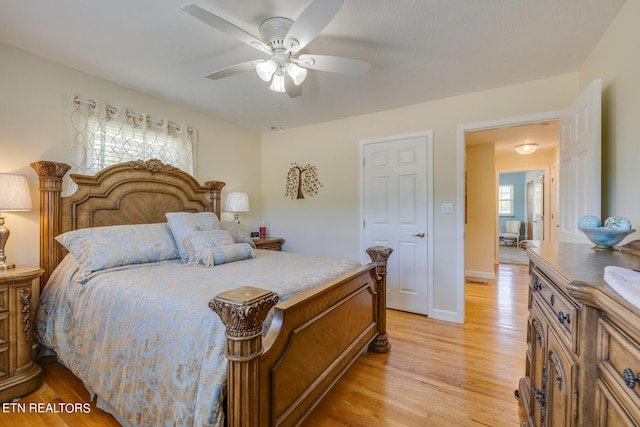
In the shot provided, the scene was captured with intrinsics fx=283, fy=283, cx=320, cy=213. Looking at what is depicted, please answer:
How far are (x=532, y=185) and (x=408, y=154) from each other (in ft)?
23.5

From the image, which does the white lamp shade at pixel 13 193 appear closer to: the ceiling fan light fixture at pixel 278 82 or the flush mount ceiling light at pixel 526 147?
the ceiling fan light fixture at pixel 278 82

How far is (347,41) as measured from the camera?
2.03 m

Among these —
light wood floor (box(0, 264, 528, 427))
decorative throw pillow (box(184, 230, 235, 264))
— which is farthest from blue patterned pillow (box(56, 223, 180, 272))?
light wood floor (box(0, 264, 528, 427))

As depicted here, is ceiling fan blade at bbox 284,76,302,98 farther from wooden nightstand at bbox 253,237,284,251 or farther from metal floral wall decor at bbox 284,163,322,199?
wooden nightstand at bbox 253,237,284,251

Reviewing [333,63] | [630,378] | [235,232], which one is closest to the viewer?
[630,378]

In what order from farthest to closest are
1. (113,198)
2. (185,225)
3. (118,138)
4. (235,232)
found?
(235,232), (118,138), (113,198), (185,225)

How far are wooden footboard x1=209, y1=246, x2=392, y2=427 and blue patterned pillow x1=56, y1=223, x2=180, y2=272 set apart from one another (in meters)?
1.42

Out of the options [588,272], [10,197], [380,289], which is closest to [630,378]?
[588,272]

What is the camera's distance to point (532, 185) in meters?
8.26

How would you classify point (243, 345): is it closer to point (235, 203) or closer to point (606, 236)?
point (606, 236)

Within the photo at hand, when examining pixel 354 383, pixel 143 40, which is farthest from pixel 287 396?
pixel 143 40

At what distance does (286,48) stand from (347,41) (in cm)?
52

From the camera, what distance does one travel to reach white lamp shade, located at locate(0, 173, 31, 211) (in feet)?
6.15

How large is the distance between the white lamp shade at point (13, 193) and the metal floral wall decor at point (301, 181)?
2.73 m
